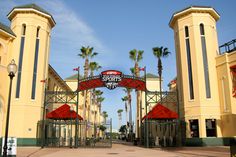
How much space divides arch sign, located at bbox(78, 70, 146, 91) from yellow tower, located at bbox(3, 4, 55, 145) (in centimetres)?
480

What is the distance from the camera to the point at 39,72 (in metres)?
28.3

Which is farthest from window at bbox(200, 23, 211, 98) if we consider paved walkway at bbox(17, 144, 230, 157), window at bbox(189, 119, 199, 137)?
paved walkway at bbox(17, 144, 230, 157)

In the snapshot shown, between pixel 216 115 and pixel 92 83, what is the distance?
42.5 feet

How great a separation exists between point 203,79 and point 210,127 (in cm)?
486

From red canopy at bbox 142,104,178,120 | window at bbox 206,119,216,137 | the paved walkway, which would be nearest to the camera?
the paved walkway

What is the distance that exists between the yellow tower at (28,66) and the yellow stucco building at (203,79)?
49.3 ft

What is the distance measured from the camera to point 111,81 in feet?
88.1

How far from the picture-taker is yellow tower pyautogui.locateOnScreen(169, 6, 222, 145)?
26.3 m

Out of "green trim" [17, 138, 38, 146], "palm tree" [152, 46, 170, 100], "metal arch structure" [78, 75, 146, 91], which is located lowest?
"green trim" [17, 138, 38, 146]

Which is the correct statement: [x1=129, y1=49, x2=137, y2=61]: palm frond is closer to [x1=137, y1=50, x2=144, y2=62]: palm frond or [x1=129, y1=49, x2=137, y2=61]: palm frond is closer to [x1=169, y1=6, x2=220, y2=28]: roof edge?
[x1=137, y1=50, x2=144, y2=62]: palm frond

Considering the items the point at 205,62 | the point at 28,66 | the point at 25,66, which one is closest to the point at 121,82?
the point at 205,62

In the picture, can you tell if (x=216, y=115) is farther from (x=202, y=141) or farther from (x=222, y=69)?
(x=222, y=69)

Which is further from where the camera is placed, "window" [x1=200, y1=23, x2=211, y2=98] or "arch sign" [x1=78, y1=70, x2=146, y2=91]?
"window" [x1=200, y1=23, x2=211, y2=98]

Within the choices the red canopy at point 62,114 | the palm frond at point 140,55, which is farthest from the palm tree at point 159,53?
the red canopy at point 62,114
